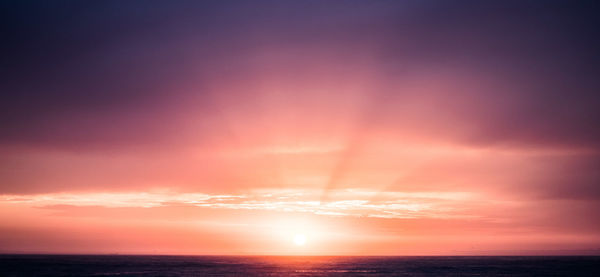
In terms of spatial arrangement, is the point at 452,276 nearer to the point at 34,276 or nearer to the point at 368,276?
the point at 368,276

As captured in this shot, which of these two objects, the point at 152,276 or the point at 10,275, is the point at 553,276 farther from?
the point at 10,275

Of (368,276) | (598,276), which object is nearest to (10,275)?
(368,276)

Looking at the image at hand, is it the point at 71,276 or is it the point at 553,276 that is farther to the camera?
the point at 553,276

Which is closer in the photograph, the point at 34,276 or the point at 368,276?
the point at 34,276

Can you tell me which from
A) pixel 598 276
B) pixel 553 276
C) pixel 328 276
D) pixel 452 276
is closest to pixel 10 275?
pixel 328 276

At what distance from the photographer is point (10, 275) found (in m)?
98.2

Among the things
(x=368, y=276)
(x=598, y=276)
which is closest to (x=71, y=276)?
(x=368, y=276)

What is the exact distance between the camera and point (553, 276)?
105625 mm

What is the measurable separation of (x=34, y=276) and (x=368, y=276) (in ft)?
210

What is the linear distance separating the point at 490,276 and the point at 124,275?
72.4m

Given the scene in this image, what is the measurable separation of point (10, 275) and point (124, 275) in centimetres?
2134

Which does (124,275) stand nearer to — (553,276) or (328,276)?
(328,276)

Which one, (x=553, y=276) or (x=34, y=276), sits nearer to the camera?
(x=34, y=276)

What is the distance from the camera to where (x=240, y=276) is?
10206 cm
